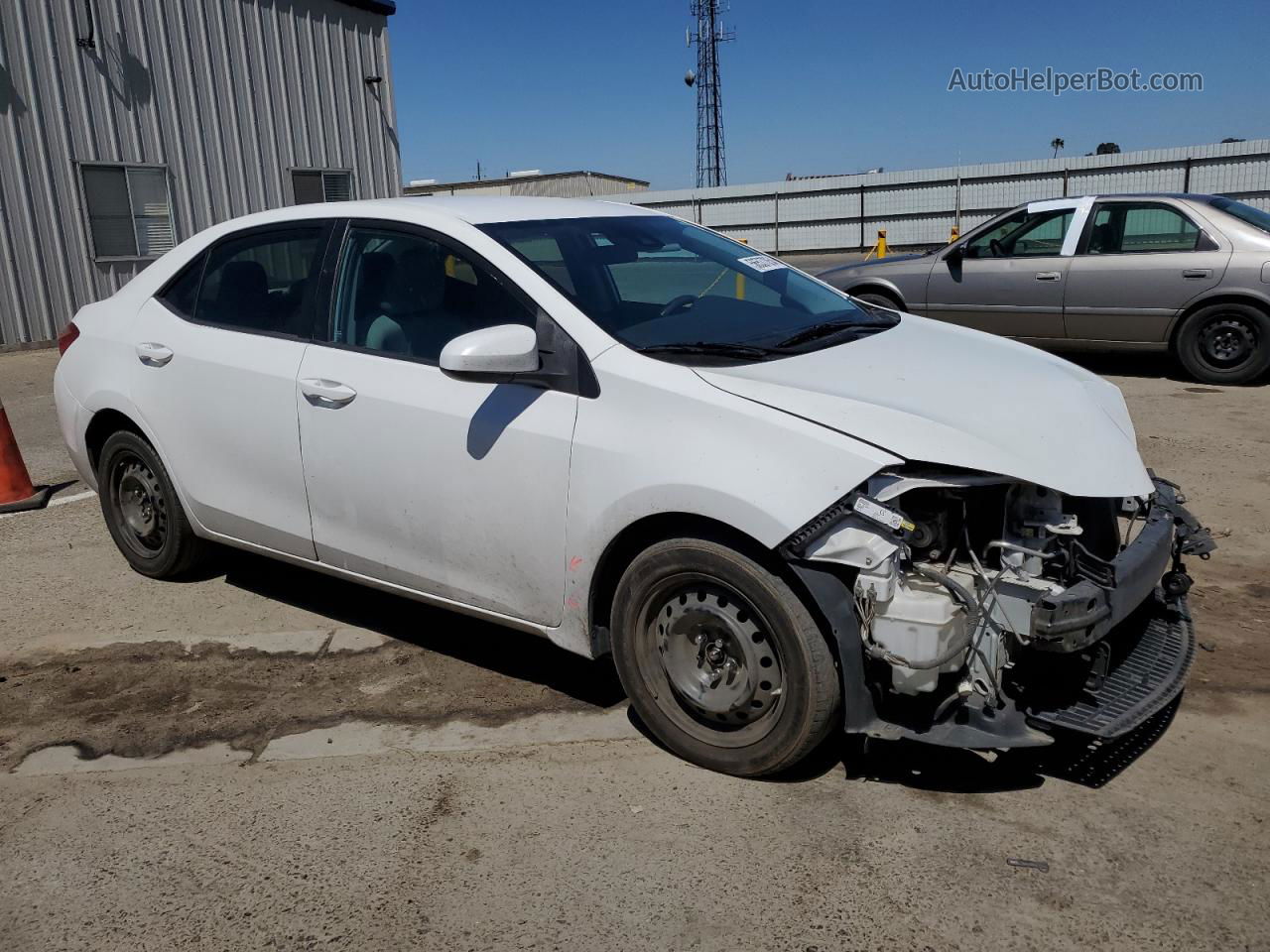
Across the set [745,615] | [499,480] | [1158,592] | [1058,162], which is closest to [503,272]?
[499,480]

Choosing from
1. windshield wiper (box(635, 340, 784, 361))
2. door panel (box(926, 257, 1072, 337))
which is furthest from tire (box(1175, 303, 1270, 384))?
windshield wiper (box(635, 340, 784, 361))

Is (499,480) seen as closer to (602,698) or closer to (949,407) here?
(602,698)

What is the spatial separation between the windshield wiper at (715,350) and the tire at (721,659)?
63 cm

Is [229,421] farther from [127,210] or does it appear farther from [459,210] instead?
[127,210]

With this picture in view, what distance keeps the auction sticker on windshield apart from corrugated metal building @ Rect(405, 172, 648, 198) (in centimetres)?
3581

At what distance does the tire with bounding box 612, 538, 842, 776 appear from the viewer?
2969 millimetres

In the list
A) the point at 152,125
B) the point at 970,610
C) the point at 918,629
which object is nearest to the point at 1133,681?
the point at 970,610

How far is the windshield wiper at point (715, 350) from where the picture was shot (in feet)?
11.0

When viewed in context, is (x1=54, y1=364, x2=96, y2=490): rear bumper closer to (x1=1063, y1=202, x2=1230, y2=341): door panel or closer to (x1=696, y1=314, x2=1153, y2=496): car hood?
(x1=696, y1=314, x2=1153, y2=496): car hood

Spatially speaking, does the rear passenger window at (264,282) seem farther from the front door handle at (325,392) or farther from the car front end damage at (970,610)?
the car front end damage at (970,610)

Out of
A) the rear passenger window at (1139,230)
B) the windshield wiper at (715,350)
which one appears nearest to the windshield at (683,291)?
the windshield wiper at (715,350)

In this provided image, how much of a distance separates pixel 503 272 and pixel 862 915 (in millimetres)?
2281

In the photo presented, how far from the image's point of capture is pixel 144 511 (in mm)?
5047

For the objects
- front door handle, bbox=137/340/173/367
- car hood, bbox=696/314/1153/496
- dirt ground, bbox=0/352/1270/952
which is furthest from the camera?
front door handle, bbox=137/340/173/367
